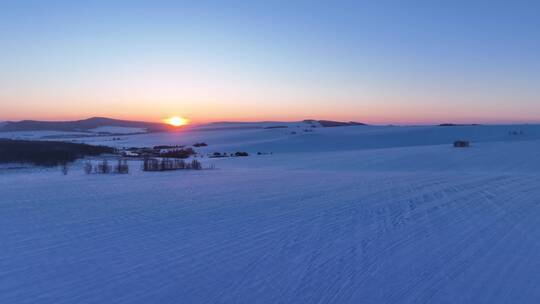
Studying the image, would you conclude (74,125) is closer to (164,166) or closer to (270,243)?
(164,166)

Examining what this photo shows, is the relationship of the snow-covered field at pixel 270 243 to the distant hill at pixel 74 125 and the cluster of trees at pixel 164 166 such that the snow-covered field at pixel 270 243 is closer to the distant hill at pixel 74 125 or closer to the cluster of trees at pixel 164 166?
the cluster of trees at pixel 164 166

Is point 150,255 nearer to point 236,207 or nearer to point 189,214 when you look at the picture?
point 189,214

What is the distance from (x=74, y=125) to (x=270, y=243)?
132m

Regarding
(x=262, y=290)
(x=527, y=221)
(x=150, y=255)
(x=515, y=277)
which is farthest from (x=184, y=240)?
(x=527, y=221)

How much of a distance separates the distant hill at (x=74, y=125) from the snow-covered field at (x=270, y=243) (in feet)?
368

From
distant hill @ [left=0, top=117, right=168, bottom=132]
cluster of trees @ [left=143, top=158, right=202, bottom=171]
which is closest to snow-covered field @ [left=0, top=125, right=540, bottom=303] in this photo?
cluster of trees @ [left=143, top=158, right=202, bottom=171]

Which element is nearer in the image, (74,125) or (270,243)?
(270,243)

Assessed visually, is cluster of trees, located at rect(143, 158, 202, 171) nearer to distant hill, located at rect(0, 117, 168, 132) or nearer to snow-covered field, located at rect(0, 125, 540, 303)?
snow-covered field, located at rect(0, 125, 540, 303)

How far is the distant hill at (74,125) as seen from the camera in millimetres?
113606

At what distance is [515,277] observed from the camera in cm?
529

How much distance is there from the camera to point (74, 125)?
12725cm

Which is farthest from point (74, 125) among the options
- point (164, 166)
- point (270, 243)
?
point (270, 243)

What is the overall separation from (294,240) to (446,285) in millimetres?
2444

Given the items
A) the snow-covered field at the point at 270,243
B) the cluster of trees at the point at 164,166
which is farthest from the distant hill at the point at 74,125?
the snow-covered field at the point at 270,243
